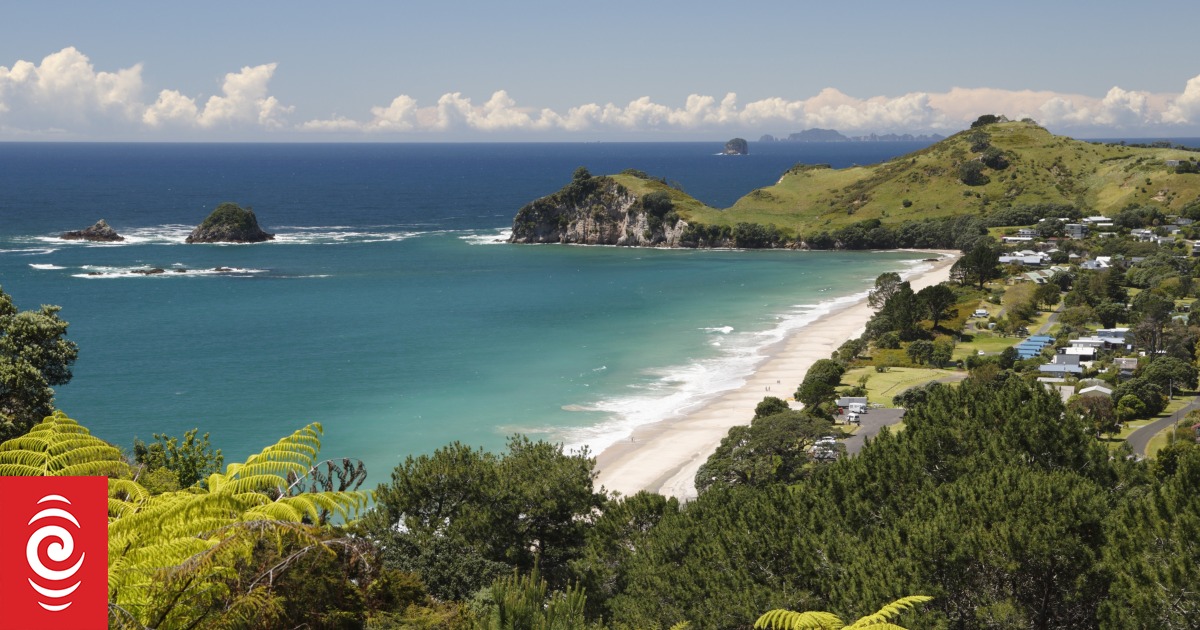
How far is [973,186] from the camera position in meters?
162

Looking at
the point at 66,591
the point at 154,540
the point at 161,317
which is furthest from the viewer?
the point at 161,317

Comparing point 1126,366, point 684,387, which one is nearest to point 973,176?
point 1126,366

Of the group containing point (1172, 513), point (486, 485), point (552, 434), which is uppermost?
point (1172, 513)

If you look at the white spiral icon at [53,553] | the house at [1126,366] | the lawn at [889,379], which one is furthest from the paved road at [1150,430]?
the white spiral icon at [53,553]

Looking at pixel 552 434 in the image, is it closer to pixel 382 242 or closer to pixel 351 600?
pixel 351 600

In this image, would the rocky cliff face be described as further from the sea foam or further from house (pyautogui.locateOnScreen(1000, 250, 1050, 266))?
the sea foam

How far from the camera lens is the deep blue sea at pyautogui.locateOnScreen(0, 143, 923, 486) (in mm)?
57219

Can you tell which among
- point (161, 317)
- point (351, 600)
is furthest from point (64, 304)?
point (351, 600)

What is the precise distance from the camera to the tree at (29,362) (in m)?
31.5

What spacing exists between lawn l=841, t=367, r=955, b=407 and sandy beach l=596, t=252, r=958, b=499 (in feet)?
12.6

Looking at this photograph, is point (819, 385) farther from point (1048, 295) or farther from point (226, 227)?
point (226, 227)

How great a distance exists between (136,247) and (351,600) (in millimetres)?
136062

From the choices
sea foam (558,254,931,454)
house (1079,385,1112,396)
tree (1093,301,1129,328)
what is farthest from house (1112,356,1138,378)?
sea foam (558,254,931,454)

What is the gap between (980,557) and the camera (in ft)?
63.8
